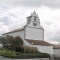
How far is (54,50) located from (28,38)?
31.4ft

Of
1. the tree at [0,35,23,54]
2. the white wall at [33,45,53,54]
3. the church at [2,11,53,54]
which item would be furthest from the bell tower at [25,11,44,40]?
the tree at [0,35,23,54]

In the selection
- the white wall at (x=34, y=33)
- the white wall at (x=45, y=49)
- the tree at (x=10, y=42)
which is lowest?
the white wall at (x=45, y=49)

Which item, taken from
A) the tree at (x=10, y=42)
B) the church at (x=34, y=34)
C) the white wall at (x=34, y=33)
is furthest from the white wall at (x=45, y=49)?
the tree at (x=10, y=42)

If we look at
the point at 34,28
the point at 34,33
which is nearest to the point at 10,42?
the point at 34,33

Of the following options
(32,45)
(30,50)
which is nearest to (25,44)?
(32,45)

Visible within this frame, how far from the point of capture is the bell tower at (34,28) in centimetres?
6944

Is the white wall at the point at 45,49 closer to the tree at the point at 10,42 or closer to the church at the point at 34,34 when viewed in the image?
the church at the point at 34,34

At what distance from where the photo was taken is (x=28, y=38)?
68875mm

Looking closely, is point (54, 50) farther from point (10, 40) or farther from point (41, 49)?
point (10, 40)

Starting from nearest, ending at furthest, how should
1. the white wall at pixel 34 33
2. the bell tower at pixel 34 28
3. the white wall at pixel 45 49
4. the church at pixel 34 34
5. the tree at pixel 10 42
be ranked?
the tree at pixel 10 42
the white wall at pixel 45 49
the church at pixel 34 34
the white wall at pixel 34 33
the bell tower at pixel 34 28

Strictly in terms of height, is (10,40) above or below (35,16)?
below

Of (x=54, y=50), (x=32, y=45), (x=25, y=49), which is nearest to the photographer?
(x=25, y=49)

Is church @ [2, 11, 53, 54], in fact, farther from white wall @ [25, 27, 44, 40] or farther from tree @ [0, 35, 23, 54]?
tree @ [0, 35, 23, 54]

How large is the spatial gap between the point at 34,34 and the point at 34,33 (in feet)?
1.28
